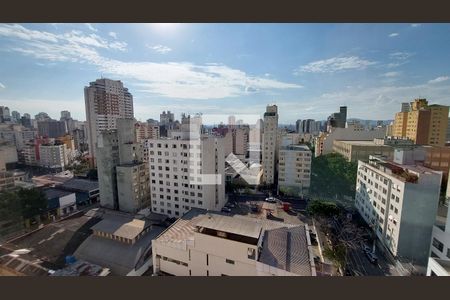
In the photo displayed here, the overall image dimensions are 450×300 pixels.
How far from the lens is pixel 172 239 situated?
407 cm

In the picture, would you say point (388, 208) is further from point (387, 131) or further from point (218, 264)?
point (387, 131)

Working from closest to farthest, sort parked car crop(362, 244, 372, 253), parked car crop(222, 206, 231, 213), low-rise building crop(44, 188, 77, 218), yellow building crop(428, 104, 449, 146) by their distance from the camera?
parked car crop(362, 244, 372, 253) < low-rise building crop(44, 188, 77, 218) < parked car crop(222, 206, 231, 213) < yellow building crop(428, 104, 449, 146)

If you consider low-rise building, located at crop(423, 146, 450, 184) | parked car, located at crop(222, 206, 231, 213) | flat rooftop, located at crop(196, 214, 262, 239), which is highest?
low-rise building, located at crop(423, 146, 450, 184)

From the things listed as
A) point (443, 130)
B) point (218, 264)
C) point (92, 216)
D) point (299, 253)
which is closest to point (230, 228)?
point (218, 264)

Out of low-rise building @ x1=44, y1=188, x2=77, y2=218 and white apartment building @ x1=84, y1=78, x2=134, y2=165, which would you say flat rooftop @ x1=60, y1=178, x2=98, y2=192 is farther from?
white apartment building @ x1=84, y1=78, x2=134, y2=165

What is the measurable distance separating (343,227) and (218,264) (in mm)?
4736

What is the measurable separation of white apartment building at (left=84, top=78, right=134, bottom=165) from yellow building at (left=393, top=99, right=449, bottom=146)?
1764cm

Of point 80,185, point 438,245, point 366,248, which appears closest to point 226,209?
Result: point 366,248

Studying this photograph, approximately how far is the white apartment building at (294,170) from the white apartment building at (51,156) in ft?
47.0

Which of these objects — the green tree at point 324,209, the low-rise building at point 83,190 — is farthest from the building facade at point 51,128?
the green tree at point 324,209

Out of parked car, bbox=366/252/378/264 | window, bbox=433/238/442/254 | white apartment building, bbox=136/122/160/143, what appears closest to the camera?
window, bbox=433/238/442/254

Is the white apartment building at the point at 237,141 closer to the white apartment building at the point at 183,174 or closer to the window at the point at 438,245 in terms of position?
the white apartment building at the point at 183,174

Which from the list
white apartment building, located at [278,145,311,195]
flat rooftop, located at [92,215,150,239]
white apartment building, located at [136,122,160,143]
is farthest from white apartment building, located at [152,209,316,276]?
white apartment building, located at [136,122,160,143]

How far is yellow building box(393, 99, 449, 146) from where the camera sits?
10.6 metres
